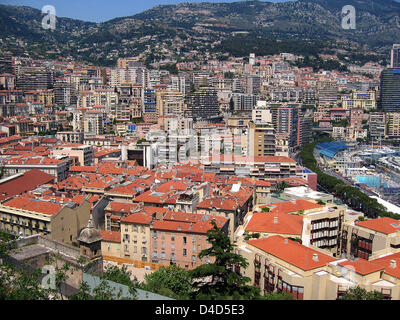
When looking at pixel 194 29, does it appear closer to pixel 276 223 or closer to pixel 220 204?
pixel 220 204

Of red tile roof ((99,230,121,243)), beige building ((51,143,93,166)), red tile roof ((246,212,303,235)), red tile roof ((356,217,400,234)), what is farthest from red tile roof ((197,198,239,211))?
beige building ((51,143,93,166))

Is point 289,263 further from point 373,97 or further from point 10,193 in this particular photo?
point 373,97

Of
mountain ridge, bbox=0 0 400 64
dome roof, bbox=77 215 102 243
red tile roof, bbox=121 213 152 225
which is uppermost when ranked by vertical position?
mountain ridge, bbox=0 0 400 64

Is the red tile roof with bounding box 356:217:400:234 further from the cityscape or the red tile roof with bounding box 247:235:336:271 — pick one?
the red tile roof with bounding box 247:235:336:271

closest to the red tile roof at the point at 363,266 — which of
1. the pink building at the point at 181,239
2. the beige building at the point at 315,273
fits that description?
the beige building at the point at 315,273

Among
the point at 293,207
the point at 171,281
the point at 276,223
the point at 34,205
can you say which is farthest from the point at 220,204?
the point at 34,205

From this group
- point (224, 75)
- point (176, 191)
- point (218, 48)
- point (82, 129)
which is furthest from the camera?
point (218, 48)

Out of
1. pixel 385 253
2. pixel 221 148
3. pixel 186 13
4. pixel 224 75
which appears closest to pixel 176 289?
pixel 385 253
